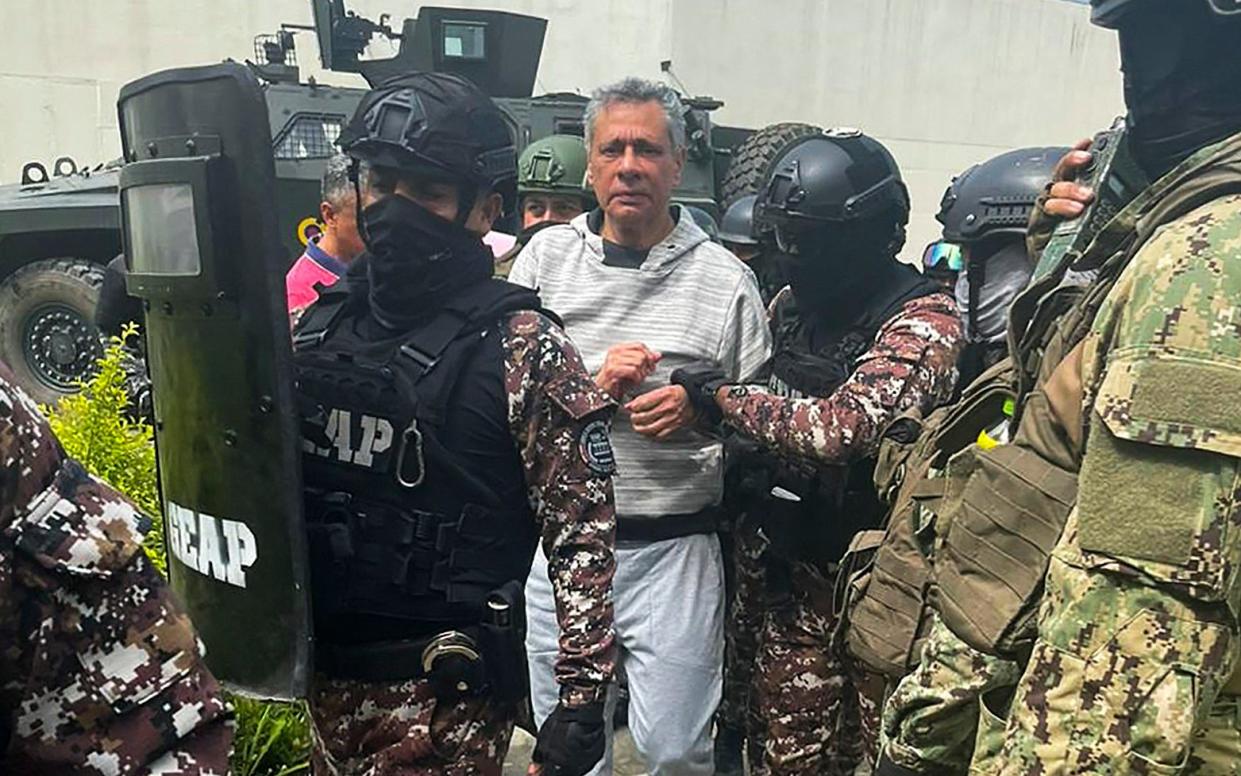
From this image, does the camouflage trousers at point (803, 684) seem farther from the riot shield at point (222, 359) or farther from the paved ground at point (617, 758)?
the riot shield at point (222, 359)

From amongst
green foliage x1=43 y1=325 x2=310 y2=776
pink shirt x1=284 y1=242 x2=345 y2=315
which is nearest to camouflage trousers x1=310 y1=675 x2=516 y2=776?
green foliage x1=43 y1=325 x2=310 y2=776

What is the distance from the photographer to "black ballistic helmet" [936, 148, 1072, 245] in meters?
2.78

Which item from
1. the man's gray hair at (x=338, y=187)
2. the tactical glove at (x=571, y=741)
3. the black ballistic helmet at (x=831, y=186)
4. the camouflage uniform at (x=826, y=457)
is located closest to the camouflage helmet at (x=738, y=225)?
the black ballistic helmet at (x=831, y=186)

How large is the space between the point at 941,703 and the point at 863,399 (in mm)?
896

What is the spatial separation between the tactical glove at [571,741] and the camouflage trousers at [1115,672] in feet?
2.73

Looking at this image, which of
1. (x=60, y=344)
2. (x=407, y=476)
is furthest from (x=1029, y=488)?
(x=60, y=344)

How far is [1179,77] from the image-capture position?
1.33 metres

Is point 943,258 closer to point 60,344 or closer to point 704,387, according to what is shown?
point 704,387

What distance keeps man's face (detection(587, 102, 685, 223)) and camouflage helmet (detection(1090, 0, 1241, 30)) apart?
3.84 ft

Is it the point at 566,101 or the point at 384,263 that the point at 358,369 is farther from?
the point at 566,101

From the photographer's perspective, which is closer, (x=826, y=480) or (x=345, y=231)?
(x=826, y=480)

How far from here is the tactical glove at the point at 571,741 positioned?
177cm

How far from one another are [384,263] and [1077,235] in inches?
46.4

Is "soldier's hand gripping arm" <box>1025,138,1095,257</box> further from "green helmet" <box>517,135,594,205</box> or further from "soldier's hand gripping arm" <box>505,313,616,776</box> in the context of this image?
"green helmet" <box>517,135,594,205</box>
